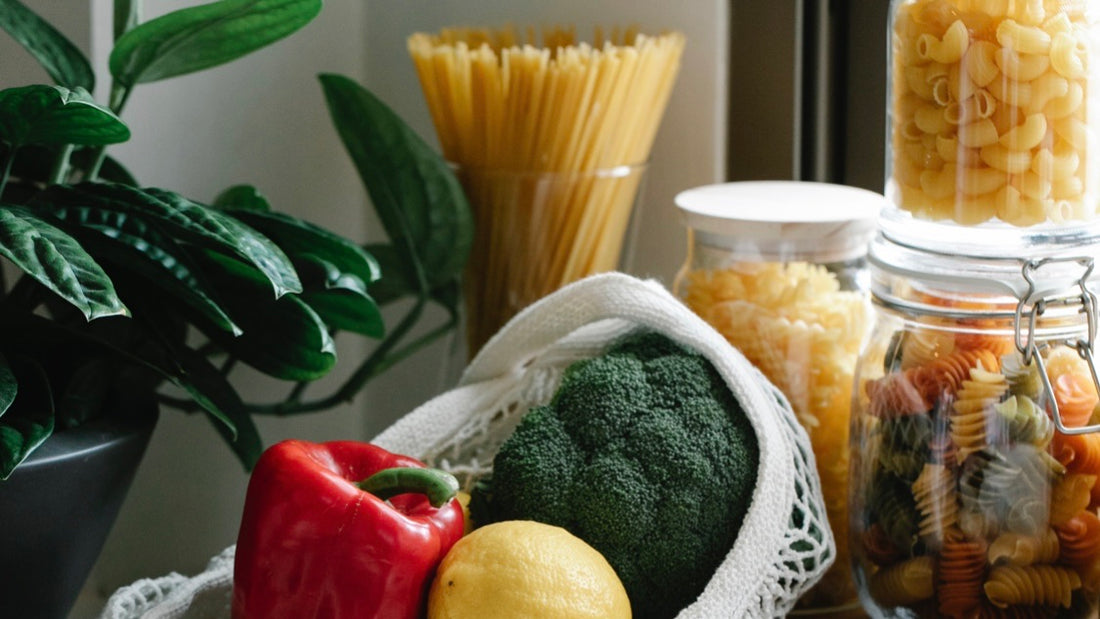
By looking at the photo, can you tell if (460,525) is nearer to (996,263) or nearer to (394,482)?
(394,482)

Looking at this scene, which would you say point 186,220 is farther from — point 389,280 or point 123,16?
point 389,280

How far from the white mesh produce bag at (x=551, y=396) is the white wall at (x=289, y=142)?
25cm

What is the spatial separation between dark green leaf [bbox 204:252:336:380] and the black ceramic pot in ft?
0.31

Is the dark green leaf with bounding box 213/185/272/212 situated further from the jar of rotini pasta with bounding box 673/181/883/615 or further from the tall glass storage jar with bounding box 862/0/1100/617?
the tall glass storage jar with bounding box 862/0/1100/617

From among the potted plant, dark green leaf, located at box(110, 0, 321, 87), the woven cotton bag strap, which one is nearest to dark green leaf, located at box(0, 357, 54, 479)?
the potted plant

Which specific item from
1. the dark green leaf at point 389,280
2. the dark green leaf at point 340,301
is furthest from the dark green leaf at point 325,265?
the dark green leaf at point 389,280

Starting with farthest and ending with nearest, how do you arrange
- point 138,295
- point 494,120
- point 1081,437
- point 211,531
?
1. point 211,531
2. point 494,120
3. point 138,295
4. point 1081,437

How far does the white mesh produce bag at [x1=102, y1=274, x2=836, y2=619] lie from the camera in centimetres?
73

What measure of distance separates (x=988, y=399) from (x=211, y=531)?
765mm

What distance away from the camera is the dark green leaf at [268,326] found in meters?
0.79

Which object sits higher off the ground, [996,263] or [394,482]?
[996,263]

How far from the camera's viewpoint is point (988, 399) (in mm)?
694

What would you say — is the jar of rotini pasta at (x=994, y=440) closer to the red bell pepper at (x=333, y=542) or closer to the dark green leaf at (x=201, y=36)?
the red bell pepper at (x=333, y=542)

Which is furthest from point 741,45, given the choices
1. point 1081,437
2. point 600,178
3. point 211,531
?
point 211,531
